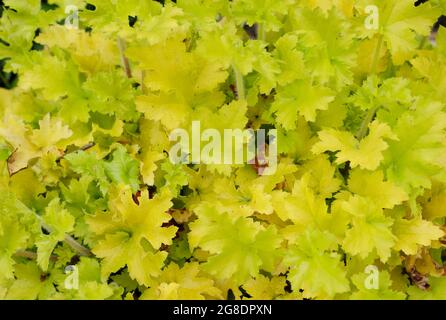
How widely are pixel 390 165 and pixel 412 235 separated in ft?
0.78

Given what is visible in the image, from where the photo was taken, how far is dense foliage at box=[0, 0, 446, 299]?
67.9 inches

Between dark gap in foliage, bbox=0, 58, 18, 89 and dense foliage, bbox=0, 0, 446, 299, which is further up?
dark gap in foliage, bbox=0, 58, 18, 89

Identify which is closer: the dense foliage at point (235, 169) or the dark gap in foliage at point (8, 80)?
the dense foliage at point (235, 169)

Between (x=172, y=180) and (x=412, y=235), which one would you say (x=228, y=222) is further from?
(x=412, y=235)

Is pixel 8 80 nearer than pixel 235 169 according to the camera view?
No

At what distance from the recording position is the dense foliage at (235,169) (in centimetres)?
172

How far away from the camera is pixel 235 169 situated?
1.99 m

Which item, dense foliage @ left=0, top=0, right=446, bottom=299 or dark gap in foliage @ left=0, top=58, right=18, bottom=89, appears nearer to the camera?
dense foliage @ left=0, top=0, right=446, bottom=299

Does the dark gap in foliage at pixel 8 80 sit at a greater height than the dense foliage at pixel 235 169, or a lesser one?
greater

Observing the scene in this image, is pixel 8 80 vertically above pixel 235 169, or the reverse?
pixel 8 80
